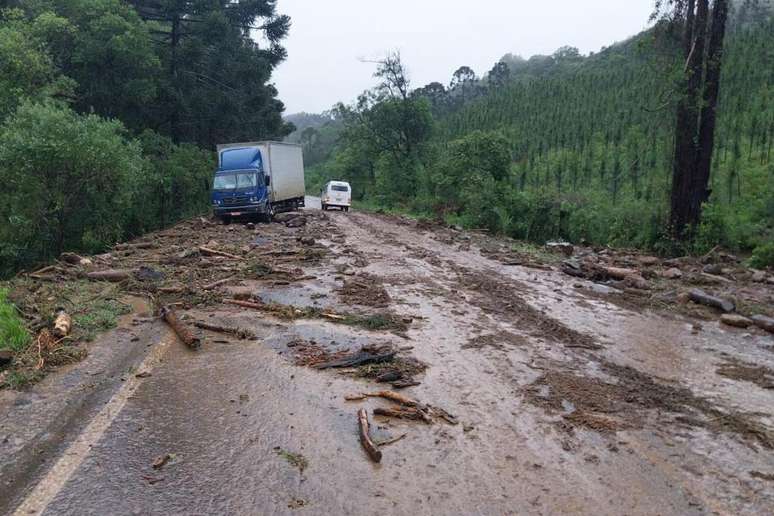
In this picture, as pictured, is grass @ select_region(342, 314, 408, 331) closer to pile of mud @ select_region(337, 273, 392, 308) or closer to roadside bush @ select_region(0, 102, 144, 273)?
pile of mud @ select_region(337, 273, 392, 308)

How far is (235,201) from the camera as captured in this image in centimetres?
2314

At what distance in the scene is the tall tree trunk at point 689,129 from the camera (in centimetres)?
1421

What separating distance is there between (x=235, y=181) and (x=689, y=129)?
55.4 ft

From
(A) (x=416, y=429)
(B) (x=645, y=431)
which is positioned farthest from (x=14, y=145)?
(B) (x=645, y=431)

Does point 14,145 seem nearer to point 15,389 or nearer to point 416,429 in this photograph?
point 15,389

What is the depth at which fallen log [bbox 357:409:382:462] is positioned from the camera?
4.22 m

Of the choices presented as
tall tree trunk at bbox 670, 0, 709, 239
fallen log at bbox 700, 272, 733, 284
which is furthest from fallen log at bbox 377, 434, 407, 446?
tall tree trunk at bbox 670, 0, 709, 239

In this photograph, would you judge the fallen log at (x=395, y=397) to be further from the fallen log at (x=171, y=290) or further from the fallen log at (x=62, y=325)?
the fallen log at (x=171, y=290)

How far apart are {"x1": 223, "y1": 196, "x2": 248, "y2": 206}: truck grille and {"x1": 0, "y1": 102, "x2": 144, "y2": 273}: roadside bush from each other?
413 cm

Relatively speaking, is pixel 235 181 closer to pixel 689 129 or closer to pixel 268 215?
pixel 268 215

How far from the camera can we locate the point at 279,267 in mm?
12406

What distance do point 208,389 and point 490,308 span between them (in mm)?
4836

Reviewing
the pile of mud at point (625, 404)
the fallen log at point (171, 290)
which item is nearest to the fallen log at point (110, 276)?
the fallen log at point (171, 290)

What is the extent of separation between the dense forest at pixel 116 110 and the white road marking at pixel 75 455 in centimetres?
1325
